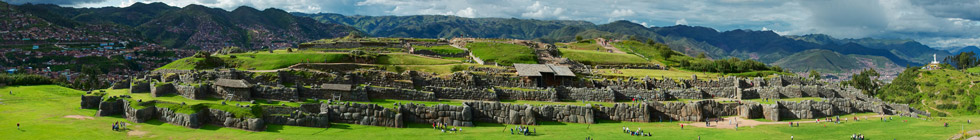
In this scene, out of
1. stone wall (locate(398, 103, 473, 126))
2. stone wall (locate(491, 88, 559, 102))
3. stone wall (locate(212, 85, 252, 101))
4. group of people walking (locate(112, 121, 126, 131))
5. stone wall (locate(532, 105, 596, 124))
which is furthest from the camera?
stone wall (locate(491, 88, 559, 102))

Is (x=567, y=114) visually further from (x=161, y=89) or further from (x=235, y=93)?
(x=161, y=89)

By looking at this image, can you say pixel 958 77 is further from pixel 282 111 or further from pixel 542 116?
pixel 282 111

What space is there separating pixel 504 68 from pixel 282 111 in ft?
95.1

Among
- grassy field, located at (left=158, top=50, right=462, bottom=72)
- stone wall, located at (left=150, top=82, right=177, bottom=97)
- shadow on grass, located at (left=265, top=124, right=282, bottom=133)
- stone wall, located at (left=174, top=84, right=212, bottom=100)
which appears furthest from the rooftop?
stone wall, located at (left=150, top=82, right=177, bottom=97)

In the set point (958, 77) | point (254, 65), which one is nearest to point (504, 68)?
point (254, 65)

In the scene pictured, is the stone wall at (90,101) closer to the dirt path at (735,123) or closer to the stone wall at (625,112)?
the stone wall at (625,112)

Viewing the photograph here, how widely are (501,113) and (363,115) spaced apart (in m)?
9.30

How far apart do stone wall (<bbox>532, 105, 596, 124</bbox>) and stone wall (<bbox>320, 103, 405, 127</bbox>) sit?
10.0 meters

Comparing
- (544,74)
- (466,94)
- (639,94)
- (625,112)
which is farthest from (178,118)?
(639,94)

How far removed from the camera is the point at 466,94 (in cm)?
4591

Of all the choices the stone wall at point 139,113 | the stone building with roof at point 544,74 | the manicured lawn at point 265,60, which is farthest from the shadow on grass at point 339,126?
the stone building with roof at point 544,74

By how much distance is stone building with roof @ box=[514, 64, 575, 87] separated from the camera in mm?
54062

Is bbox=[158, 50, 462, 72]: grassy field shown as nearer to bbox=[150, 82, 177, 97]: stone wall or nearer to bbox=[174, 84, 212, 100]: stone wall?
bbox=[150, 82, 177, 97]: stone wall

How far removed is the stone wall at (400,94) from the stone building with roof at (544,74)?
42.8ft
